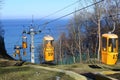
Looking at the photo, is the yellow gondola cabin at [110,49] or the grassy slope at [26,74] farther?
the yellow gondola cabin at [110,49]

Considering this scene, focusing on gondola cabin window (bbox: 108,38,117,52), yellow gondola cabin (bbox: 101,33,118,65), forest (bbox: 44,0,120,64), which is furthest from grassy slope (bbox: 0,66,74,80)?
forest (bbox: 44,0,120,64)

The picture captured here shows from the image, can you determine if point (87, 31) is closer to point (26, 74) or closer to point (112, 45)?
point (112, 45)

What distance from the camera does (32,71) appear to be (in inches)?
645

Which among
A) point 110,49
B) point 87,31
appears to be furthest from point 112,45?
point 87,31

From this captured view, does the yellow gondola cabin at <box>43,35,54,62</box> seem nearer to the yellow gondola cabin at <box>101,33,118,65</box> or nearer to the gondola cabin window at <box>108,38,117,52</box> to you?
the yellow gondola cabin at <box>101,33,118,65</box>

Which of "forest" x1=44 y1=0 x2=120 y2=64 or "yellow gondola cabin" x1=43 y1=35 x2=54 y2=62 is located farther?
"forest" x1=44 y1=0 x2=120 y2=64

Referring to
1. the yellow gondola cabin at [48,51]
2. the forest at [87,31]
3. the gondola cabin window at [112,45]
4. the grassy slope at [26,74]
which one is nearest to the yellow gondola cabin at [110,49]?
the gondola cabin window at [112,45]

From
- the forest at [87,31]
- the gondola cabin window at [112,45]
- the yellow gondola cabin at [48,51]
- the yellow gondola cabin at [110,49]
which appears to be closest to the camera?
the yellow gondola cabin at [110,49]

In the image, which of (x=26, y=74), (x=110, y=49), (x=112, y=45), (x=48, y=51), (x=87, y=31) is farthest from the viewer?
(x=87, y=31)

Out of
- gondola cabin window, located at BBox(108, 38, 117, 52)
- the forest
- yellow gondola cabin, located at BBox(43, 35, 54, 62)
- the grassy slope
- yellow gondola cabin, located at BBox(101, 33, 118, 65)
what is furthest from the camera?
the forest

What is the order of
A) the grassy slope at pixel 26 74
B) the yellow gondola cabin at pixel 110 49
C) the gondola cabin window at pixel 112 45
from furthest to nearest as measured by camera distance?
the gondola cabin window at pixel 112 45, the yellow gondola cabin at pixel 110 49, the grassy slope at pixel 26 74

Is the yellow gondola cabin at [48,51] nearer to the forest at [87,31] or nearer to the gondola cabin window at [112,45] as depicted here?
the gondola cabin window at [112,45]

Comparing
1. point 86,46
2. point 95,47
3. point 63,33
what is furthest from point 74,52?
point 63,33

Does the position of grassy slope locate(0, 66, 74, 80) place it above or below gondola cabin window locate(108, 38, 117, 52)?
below
